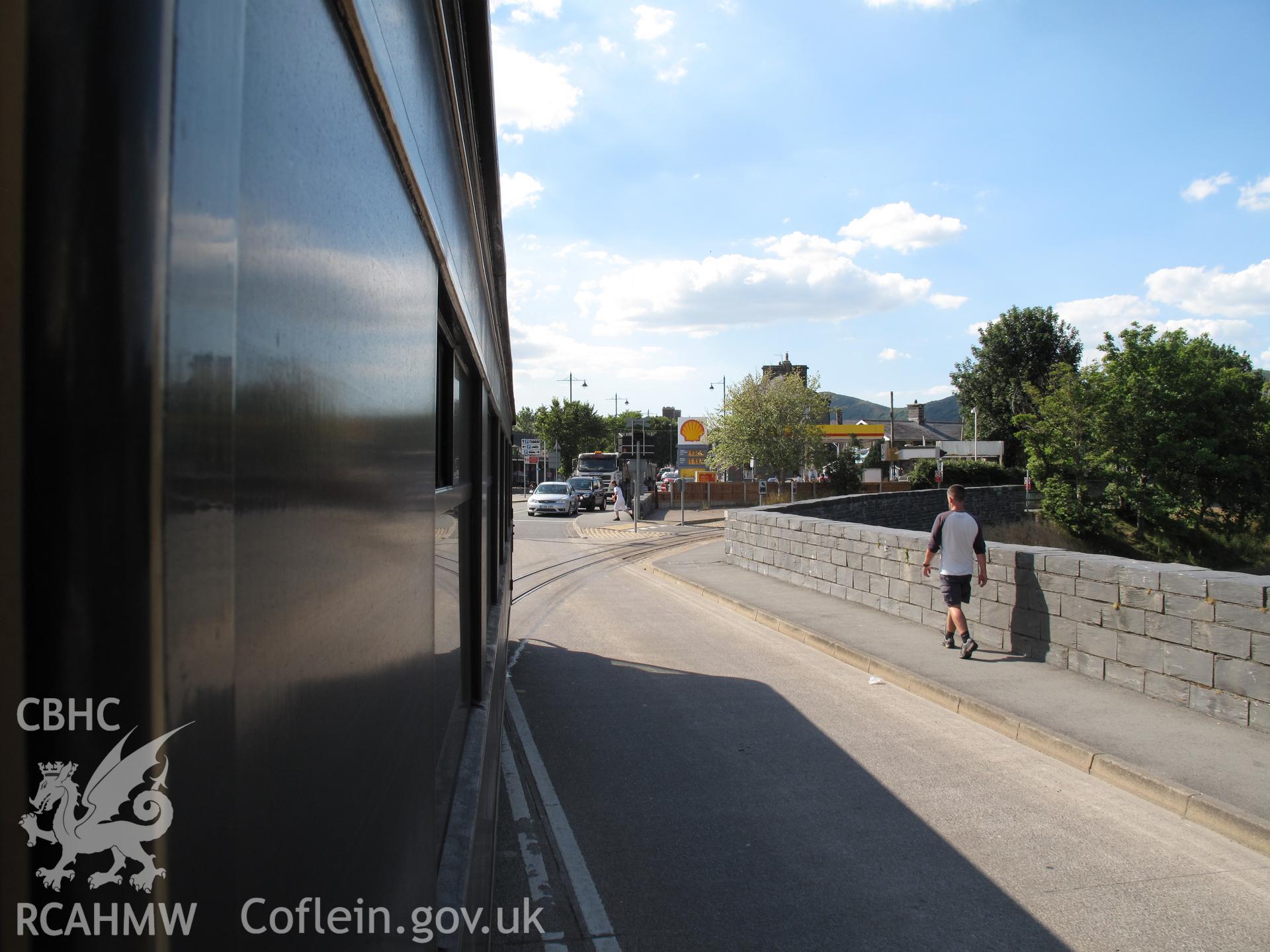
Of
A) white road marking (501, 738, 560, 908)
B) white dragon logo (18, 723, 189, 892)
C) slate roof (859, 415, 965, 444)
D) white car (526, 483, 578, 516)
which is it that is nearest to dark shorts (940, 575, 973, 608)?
white road marking (501, 738, 560, 908)

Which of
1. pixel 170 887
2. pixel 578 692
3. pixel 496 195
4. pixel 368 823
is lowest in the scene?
pixel 578 692

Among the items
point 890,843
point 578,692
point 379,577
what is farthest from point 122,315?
point 578,692

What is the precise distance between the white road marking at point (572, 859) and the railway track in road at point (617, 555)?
8.03 metres

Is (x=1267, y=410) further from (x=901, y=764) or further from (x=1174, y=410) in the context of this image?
(x=901, y=764)

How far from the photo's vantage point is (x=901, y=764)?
6.30m

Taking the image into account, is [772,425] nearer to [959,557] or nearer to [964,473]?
[964,473]

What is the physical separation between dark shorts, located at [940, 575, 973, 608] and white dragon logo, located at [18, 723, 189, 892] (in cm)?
946

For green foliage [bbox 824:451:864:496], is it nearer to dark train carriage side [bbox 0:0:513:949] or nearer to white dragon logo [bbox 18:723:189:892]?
dark train carriage side [bbox 0:0:513:949]

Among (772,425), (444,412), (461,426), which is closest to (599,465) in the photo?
(772,425)

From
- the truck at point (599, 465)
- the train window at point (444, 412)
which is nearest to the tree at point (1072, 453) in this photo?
the truck at point (599, 465)

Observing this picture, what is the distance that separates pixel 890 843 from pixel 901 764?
142cm

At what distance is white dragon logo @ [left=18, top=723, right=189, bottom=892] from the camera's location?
A: 18.8 inches

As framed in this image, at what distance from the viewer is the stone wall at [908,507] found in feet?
73.3

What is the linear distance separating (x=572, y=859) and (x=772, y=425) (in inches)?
1688
